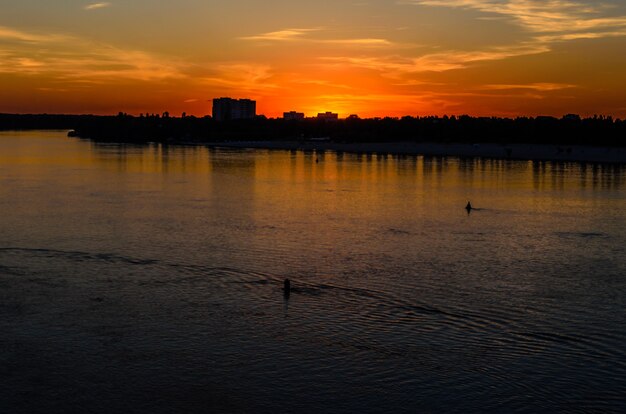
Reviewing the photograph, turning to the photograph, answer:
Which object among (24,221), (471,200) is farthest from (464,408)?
(471,200)

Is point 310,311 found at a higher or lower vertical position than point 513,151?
lower

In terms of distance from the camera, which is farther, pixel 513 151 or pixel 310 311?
pixel 513 151

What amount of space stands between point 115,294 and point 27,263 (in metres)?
7.28

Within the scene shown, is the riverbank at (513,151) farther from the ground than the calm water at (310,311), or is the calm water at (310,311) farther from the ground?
the riverbank at (513,151)

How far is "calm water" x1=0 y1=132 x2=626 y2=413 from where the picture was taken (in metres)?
17.8

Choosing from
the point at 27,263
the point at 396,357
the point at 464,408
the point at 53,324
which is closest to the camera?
the point at 464,408

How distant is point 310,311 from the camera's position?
24.6m

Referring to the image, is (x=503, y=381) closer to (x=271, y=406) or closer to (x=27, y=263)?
(x=271, y=406)

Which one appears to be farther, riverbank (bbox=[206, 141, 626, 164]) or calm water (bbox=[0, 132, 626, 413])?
riverbank (bbox=[206, 141, 626, 164])

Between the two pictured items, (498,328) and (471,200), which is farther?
(471,200)

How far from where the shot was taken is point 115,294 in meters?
26.6

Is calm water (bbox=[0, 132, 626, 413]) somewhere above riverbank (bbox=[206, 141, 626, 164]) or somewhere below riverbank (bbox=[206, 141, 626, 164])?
below

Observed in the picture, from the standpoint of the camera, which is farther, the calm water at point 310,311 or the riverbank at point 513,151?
the riverbank at point 513,151

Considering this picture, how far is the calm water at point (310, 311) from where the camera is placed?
1783 centimetres
